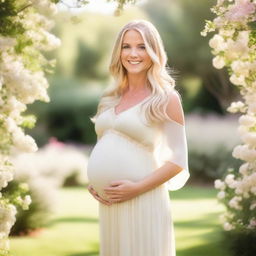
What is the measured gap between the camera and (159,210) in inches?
147

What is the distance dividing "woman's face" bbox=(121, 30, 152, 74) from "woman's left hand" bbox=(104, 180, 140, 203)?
701 mm

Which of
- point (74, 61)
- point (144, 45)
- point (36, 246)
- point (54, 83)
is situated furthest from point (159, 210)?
point (74, 61)

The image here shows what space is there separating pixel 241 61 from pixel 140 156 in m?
1.75

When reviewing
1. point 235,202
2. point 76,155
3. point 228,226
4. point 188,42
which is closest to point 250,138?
point 235,202

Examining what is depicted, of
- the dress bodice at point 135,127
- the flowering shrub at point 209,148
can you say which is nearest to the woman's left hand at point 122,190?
the dress bodice at point 135,127

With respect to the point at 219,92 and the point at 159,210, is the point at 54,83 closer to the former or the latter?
the point at 219,92

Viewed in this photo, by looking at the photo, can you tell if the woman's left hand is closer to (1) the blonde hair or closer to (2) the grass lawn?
(1) the blonde hair

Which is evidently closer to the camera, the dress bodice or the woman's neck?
the dress bodice

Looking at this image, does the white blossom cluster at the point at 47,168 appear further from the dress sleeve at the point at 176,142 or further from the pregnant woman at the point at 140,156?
the dress sleeve at the point at 176,142

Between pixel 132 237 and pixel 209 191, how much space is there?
11.3m

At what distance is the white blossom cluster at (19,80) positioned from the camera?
521 cm

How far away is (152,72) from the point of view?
3795 mm

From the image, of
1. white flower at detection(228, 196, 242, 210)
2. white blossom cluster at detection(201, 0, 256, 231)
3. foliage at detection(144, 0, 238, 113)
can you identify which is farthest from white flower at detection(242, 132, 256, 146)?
foliage at detection(144, 0, 238, 113)

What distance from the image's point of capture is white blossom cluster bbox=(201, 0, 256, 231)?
4.59m
